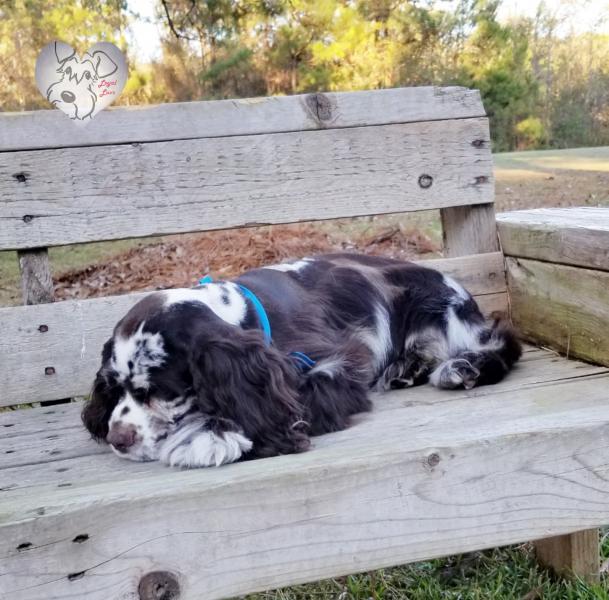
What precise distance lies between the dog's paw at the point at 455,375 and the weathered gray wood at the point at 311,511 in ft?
2.13

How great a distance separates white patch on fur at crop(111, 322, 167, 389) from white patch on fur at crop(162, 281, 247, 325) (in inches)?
5.2

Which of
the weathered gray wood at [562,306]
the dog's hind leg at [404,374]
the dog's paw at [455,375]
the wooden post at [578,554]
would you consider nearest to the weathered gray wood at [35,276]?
the dog's hind leg at [404,374]

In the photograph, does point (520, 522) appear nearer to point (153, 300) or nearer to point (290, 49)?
point (153, 300)

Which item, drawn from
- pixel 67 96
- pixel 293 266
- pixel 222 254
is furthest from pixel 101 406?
pixel 222 254

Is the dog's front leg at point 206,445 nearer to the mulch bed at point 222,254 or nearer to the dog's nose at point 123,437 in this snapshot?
the dog's nose at point 123,437

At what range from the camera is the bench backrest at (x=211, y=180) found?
114 inches

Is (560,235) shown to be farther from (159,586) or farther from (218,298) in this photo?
(159,586)

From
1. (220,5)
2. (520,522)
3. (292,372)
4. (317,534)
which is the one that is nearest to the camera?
(317,534)

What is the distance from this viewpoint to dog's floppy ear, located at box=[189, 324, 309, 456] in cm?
212

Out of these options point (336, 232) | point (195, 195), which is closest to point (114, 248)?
point (336, 232)

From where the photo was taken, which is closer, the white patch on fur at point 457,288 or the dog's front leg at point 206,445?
the dog's front leg at point 206,445

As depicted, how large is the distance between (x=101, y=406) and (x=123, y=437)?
244mm

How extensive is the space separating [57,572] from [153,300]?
0.97 metres

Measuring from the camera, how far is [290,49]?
14.1m
